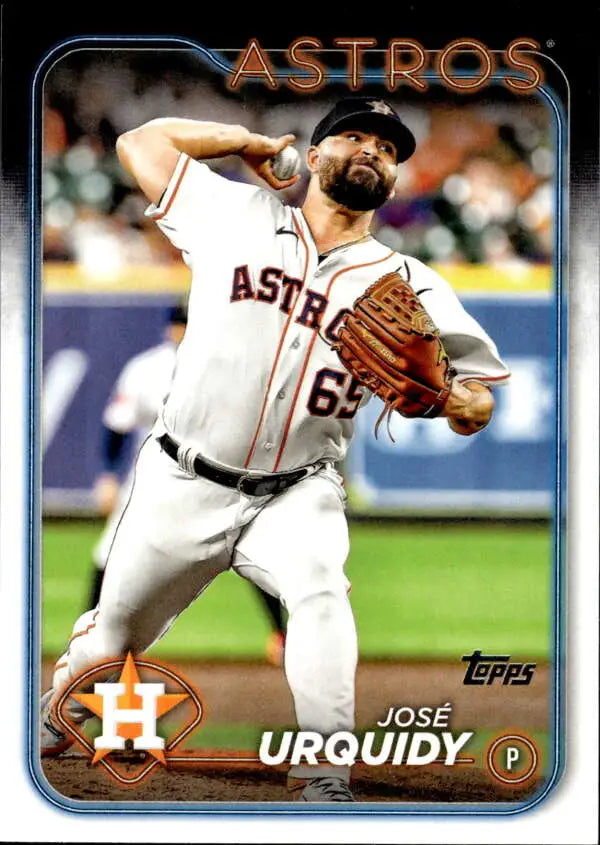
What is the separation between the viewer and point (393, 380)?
295 centimetres

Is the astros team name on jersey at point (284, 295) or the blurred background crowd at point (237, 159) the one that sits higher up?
the blurred background crowd at point (237, 159)

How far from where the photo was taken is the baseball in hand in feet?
9.74

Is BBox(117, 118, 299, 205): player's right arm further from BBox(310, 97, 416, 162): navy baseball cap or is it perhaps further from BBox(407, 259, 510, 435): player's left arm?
BBox(407, 259, 510, 435): player's left arm

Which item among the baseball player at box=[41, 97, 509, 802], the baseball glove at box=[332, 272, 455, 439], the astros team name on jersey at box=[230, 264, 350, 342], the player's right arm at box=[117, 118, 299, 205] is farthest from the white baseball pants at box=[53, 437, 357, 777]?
the player's right arm at box=[117, 118, 299, 205]

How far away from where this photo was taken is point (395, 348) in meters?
2.94

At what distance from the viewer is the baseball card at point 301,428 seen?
2.96m

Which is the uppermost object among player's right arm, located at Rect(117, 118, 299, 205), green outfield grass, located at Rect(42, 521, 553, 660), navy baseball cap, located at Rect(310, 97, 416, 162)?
navy baseball cap, located at Rect(310, 97, 416, 162)

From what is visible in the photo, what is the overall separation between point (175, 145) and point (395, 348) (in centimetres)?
77

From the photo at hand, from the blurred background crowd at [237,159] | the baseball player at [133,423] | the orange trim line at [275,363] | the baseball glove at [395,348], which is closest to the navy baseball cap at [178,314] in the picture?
the baseball player at [133,423]

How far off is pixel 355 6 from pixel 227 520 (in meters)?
1.35

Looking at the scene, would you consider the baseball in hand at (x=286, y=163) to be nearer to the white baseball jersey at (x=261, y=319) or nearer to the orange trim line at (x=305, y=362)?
the white baseball jersey at (x=261, y=319)

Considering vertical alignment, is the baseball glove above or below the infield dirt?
above

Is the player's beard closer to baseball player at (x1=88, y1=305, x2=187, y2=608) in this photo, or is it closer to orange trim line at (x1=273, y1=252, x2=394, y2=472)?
orange trim line at (x1=273, y1=252, x2=394, y2=472)

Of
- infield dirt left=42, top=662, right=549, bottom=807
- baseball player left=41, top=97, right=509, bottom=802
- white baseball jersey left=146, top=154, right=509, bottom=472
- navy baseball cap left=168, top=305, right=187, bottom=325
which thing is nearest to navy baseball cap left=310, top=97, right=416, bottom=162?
baseball player left=41, top=97, right=509, bottom=802
